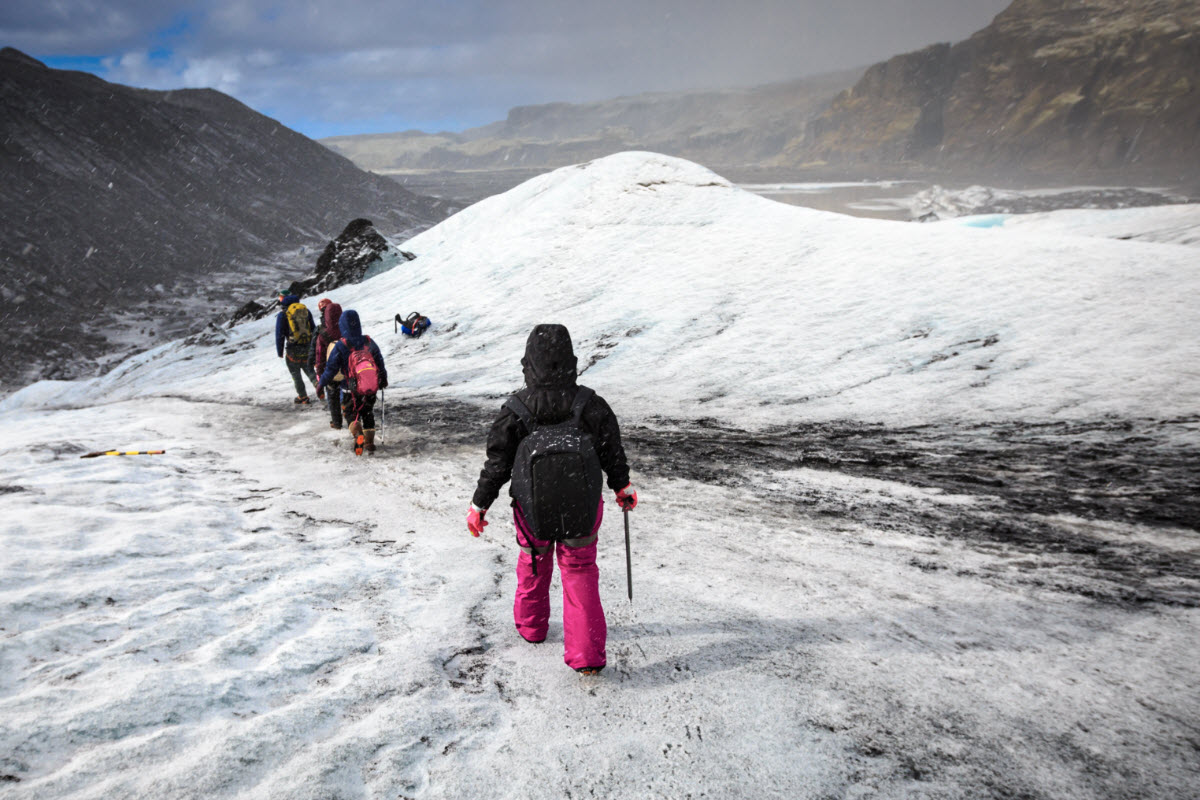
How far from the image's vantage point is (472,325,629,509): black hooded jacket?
3.34m

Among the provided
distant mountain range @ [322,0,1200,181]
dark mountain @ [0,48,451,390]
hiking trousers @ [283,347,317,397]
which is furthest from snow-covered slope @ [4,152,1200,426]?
distant mountain range @ [322,0,1200,181]

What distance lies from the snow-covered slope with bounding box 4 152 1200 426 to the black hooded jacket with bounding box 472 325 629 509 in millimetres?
6116

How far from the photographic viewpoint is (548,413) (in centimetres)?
337

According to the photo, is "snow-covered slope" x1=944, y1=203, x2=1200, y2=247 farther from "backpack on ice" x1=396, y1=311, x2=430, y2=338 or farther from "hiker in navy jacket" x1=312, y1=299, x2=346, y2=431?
"hiker in navy jacket" x1=312, y1=299, x2=346, y2=431

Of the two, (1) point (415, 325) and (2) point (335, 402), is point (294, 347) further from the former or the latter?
(1) point (415, 325)

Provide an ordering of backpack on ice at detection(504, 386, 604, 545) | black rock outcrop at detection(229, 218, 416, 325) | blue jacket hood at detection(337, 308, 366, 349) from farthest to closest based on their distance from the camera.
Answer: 1. black rock outcrop at detection(229, 218, 416, 325)
2. blue jacket hood at detection(337, 308, 366, 349)
3. backpack on ice at detection(504, 386, 604, 545)

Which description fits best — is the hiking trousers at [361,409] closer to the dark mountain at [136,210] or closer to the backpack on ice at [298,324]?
the backpack on ice at [298,324]

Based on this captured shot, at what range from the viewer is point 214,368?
18.2 m

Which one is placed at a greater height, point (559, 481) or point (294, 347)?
point (294, 347)

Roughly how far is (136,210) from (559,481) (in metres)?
93.5

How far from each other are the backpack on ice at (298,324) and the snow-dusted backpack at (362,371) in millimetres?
3872

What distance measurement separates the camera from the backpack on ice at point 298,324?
1173 centimetres

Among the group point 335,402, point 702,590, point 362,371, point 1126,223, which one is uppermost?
point 1126,223

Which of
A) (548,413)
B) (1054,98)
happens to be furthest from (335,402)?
(1054,98)
